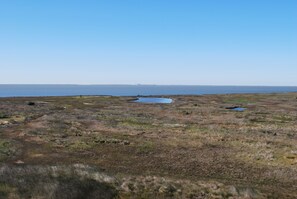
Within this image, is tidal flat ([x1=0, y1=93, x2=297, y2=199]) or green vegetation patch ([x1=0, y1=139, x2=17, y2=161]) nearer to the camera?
tidal flat ([x1=0, y1=93, x2=297, y2=199])

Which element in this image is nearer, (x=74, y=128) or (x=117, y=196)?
(x=117, y=196)

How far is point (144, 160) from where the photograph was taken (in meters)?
31.7

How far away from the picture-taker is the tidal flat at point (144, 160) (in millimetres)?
20219

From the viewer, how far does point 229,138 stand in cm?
4269

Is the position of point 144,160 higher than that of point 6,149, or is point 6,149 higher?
point 6,149

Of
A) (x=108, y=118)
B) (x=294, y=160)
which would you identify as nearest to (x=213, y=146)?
(x=294, y=160)

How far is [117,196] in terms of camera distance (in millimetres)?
19422

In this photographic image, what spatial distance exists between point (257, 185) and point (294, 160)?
1035 centimetres

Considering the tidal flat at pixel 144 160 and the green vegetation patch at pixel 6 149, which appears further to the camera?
the green vegetation patch at pixel 6 149

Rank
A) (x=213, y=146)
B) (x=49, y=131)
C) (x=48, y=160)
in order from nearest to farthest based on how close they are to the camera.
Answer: (x=48, y=160)
(x=213, y=146)
(x=49, y=131)

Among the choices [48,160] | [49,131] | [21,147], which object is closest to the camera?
[48,160]

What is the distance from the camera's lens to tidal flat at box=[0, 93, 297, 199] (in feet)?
66.3

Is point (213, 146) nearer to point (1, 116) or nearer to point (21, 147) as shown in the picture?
point (21, 147)

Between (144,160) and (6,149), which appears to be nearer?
(144,160)
